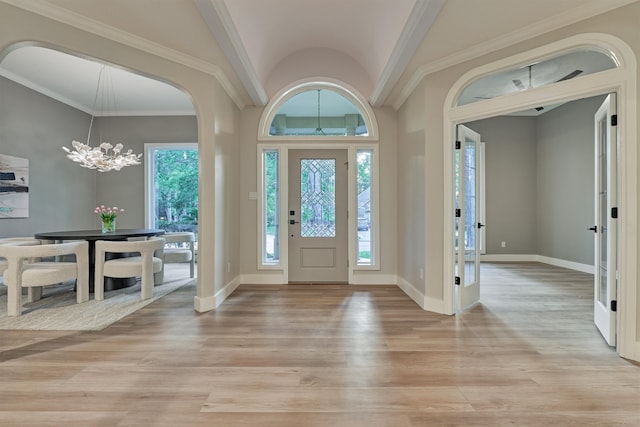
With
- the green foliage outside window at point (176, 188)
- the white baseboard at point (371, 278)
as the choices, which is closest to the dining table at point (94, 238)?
the green foliage outside window at point (176, 188)

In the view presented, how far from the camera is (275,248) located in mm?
4770

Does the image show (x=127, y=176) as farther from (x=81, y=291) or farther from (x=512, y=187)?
(x=512, y=187)

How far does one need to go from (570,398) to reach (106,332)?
3.50 m

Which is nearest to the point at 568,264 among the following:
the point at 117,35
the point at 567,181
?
the point at 567,181

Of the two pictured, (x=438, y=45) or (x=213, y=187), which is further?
(x=213, y=187)

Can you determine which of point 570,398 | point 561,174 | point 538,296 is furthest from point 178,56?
A: point 561,174

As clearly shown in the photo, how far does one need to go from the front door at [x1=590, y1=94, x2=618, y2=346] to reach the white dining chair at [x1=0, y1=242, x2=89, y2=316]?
5211 millimetres

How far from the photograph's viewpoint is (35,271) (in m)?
3.34

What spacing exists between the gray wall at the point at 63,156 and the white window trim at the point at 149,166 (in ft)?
0.29

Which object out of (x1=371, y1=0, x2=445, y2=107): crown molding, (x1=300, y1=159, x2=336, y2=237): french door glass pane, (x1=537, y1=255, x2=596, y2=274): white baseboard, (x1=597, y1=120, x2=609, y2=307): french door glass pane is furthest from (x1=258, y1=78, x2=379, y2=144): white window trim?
(x1=537, y1=255, x2=596, y2=274): white baseboard

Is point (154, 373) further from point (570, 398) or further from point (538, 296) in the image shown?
point (538, 296)

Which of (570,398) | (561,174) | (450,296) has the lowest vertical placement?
(570,398)

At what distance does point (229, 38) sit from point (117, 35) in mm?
995

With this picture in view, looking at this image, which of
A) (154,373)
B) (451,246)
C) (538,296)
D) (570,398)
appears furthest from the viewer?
(538,296)
